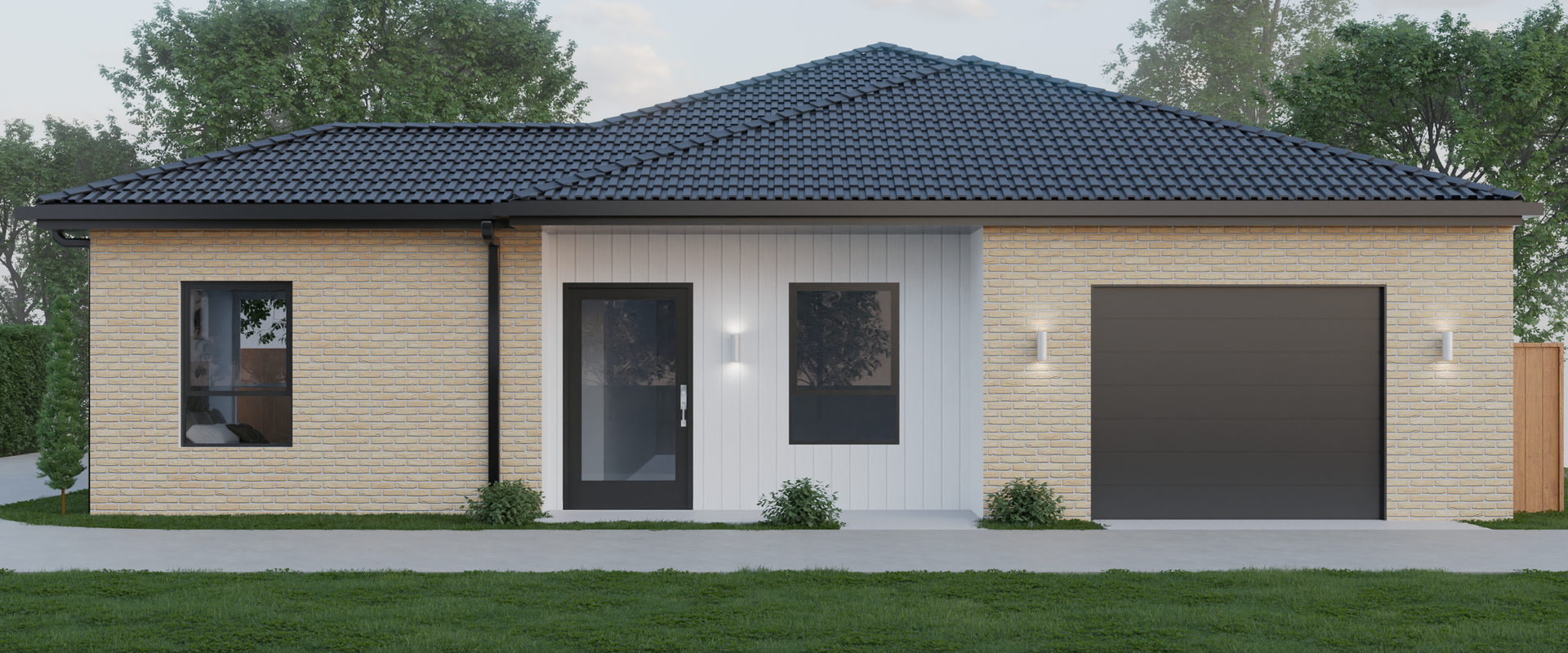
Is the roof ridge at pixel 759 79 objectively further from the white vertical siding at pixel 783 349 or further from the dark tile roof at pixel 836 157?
the white vertical siding at pixel 783 349

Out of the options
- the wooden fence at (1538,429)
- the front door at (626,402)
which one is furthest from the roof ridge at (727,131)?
the wooden fence at (1538,429)

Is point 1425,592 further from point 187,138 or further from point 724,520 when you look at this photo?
point 187,138

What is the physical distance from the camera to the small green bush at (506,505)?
10.0 metres

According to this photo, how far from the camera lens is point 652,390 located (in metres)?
11.1

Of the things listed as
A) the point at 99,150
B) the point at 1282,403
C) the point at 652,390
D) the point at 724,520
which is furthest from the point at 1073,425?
the point at 99,150

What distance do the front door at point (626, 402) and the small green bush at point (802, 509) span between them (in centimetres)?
128

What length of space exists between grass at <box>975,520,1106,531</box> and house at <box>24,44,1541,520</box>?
35 cm

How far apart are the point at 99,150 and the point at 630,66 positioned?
1619 cm

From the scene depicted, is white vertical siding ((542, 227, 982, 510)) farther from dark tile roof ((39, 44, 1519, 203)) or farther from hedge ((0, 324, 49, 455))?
hedge ((0, 324, 49, 455))

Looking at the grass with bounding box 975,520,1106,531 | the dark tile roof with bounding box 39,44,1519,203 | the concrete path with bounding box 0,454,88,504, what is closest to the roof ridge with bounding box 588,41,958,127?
the dark tile roof with bounding box 39,44,1519,203

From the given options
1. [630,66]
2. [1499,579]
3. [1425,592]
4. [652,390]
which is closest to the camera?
[1425,592]

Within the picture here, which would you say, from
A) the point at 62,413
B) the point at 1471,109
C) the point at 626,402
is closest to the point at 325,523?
the point at 626,402

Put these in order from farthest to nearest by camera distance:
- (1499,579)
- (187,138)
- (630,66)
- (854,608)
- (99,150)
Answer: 1. (630,66)
2. (99,150)
3. (187,138)
4. (1499,579)
5. (854,608)

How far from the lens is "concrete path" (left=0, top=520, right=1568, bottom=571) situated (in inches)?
316
